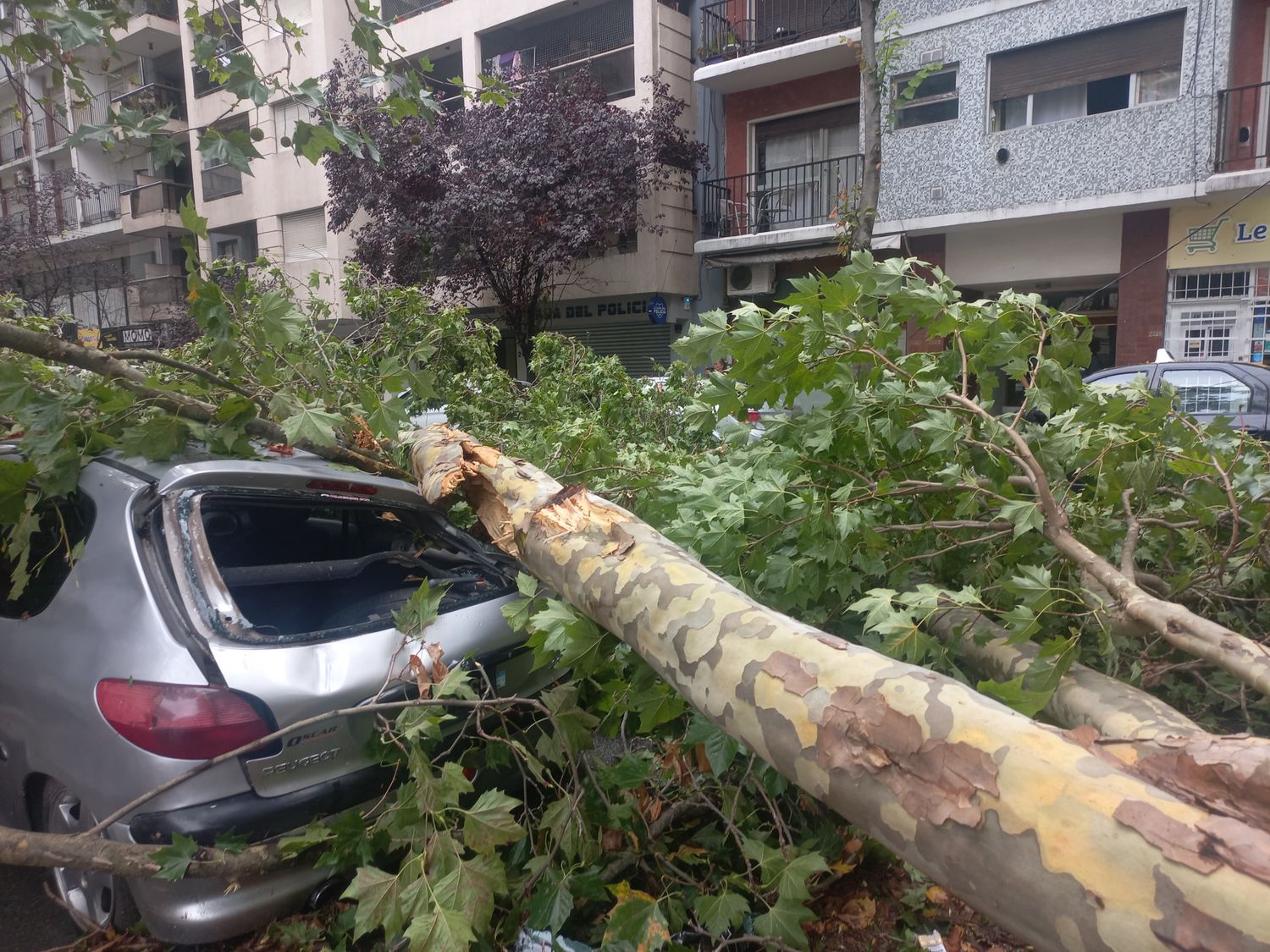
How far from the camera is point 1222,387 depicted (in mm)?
8375

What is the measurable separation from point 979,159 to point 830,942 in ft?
44.9

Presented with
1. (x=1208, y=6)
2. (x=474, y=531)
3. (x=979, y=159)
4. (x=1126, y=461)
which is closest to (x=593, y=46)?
(x=979, y=159)

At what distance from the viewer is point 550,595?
10.0 feet

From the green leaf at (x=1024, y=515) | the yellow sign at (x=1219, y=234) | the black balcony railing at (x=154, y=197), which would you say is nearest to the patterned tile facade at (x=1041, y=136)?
the yellow sign at (x=1219, y=234)

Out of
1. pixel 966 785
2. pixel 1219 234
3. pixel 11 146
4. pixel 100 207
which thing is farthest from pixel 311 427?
pixel 11 146

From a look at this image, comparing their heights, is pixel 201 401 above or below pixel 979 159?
below

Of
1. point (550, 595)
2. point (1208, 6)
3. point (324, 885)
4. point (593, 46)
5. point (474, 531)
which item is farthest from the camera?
point (593, 46)

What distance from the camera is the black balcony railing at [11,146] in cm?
2817

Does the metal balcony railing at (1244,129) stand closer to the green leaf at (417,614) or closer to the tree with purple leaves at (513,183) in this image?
the tree with purple leaves at (513,183)

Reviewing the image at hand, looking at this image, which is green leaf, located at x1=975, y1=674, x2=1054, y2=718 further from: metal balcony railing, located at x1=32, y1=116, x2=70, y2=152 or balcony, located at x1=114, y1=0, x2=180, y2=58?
metal balcony railing, located at x1=32, y1=116, x2=70, y2=152

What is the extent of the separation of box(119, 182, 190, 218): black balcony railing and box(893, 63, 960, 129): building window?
20358 mm

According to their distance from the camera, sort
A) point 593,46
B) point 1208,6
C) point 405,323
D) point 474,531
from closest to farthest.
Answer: point 474,531 → point 405,323 → point 1208,6 → point 593,46

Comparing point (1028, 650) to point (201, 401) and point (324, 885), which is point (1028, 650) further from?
point (201, 401)

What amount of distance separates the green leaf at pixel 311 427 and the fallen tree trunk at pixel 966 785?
1418 mm
